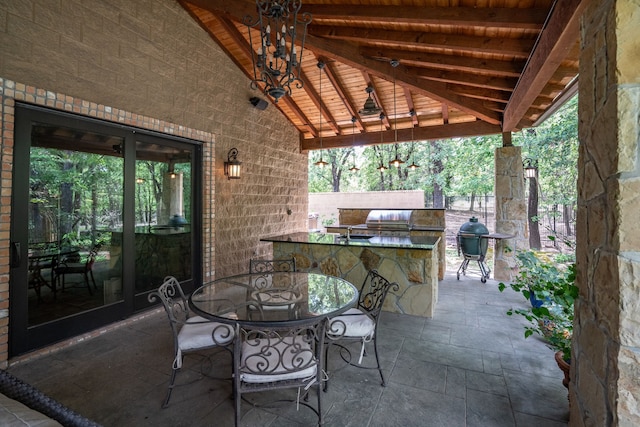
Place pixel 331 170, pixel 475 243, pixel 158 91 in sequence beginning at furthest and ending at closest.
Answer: pixel 331 170, pixel 475 243, pixel 158 91

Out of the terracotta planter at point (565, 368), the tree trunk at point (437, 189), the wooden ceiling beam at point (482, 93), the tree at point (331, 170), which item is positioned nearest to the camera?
the terracotta planter at point (565, 368)

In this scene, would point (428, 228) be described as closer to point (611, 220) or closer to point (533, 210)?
point (611, 220)

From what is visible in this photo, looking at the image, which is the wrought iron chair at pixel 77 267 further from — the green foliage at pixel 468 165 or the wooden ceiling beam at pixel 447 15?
the green foliage at pixel 468 165

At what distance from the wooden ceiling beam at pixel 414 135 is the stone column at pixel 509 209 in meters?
0.56

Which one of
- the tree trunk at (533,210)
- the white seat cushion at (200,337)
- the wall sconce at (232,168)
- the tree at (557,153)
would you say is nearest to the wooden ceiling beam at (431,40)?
the wall sconce at (232,168)

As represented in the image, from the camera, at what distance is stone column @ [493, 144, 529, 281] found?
5348 millimetres

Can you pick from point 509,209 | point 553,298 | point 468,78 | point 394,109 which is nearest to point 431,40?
point 468,78

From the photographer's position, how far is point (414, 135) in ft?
20.6

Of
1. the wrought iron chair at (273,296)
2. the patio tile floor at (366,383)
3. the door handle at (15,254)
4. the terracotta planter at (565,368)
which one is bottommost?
the patio tile floor at (366,383)

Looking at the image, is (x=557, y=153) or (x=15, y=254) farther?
(x=557, y=153)

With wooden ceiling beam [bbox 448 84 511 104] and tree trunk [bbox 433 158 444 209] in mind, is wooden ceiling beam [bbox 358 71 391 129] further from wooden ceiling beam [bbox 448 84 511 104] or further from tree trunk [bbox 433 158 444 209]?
tree trunk [bbox 433 158 444 209]

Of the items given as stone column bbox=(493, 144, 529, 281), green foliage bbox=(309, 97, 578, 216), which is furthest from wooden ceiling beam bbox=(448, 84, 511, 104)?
green foliage bbox=(309, 97, 578, 216)

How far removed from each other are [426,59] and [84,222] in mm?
4529

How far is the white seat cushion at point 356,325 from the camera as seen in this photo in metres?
2.14
